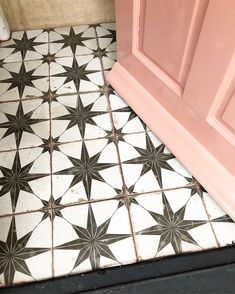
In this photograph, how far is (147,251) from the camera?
851 millimetres

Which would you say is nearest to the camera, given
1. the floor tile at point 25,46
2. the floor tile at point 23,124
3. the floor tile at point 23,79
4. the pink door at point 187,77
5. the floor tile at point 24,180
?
the pink door at point 187,77

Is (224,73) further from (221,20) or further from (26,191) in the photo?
(26,191)

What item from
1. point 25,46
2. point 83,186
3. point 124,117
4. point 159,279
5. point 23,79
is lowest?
point 159,279

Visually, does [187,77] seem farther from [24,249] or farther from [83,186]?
[24,249]

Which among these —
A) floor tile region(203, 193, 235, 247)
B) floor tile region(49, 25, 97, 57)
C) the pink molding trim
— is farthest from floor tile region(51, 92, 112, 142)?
floor tile region(203, 193, 235, 247)

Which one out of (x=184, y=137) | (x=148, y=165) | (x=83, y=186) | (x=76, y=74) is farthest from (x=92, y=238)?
(x=76, y=74)

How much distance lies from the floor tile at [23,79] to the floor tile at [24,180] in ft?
0.99

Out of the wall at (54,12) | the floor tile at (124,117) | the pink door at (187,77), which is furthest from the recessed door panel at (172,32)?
the wall at (54,12)

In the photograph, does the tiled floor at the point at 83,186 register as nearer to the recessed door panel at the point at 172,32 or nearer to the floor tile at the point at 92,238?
the floor tile at the point at 92,238

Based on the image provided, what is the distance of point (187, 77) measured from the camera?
80cm

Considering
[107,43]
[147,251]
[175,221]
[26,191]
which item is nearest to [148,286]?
[147,251]

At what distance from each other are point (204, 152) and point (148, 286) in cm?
45

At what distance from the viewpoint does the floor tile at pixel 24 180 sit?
3.07 feet

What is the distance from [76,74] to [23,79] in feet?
0.80
